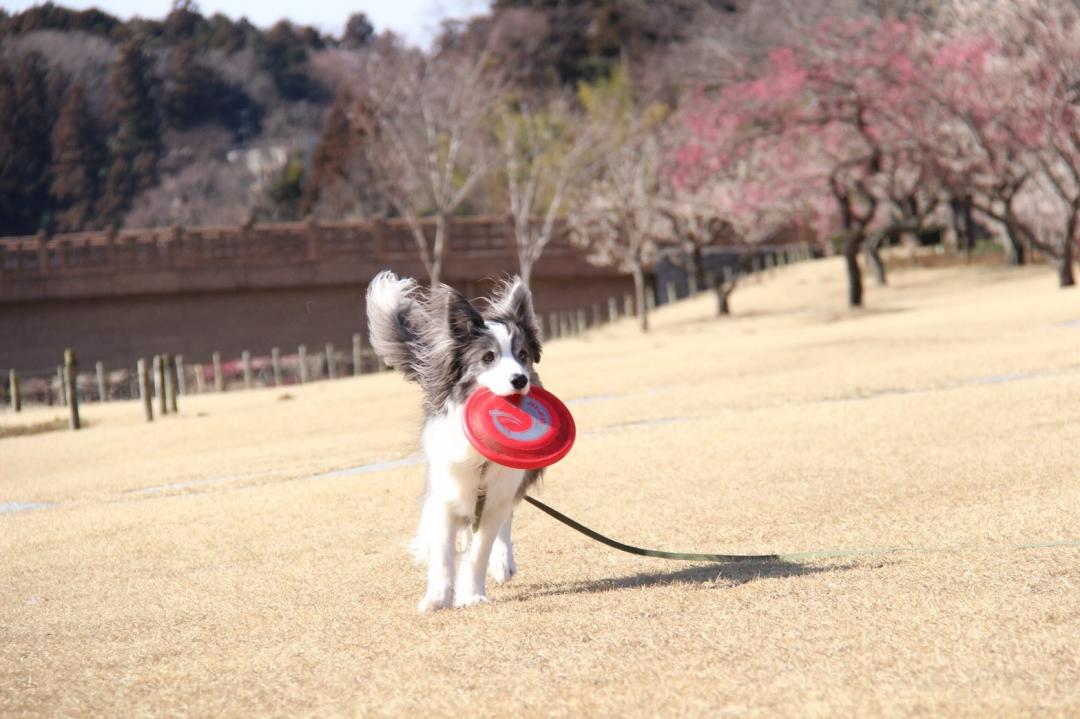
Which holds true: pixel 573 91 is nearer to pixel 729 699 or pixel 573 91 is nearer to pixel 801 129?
pixel 801 129

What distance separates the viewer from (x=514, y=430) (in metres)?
6.00

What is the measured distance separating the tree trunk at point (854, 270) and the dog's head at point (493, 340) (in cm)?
2881

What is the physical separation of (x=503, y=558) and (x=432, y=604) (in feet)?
2.79

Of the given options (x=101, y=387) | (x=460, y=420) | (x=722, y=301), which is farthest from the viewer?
(x=722, y=301)

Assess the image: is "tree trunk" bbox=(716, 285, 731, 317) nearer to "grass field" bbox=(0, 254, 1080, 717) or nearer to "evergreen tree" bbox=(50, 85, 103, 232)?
"grass field" bbox=(0, 254, 1080, 717)

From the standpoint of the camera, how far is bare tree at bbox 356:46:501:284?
4150 centimetres

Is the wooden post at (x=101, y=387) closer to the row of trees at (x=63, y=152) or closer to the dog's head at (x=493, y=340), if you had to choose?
the row of trees at (x=63, y=152)

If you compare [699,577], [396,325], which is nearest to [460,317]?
[396,325]

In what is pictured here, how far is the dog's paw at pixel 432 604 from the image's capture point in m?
6.35

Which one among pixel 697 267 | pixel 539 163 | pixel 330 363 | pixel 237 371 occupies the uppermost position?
pixel 539 163

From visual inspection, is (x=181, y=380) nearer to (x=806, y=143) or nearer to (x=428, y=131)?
(x=428, y=131)

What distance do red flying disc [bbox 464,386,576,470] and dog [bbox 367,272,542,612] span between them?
0.26ft

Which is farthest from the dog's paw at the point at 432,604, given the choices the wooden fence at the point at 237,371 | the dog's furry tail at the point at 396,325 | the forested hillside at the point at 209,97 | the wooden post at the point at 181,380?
the forested hillside at the point at 209,97

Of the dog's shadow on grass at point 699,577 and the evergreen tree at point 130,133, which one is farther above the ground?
the evergreen tree at point 130,133
